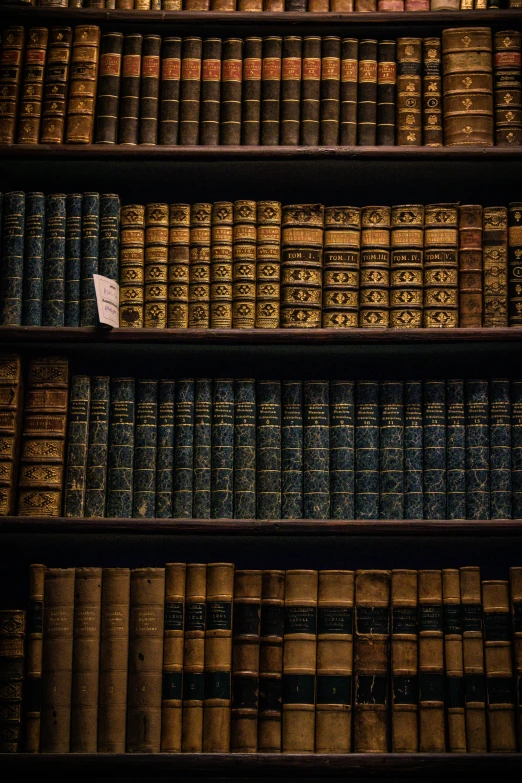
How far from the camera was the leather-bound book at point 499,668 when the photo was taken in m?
1.99

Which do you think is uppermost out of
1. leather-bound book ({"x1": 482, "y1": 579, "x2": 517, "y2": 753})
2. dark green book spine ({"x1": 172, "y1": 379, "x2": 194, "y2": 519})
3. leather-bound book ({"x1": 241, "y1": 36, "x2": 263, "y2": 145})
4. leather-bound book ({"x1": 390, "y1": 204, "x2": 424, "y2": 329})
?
leather-bound book ({"x1": 241, "y1": 36, "x2": 263, "y2": 145})

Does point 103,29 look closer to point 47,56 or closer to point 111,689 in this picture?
point 47,56

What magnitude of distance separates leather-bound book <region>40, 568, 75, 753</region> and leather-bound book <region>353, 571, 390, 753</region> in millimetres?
572

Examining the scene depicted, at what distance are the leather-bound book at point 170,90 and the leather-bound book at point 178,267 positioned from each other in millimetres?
162

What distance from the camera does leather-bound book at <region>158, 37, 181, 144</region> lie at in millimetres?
2211

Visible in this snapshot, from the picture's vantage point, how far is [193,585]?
206 centimetres

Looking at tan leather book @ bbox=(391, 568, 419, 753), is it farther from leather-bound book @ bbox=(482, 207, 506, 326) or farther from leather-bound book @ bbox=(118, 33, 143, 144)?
leather-bound book @ bbox=(118, 33, 143, 144)

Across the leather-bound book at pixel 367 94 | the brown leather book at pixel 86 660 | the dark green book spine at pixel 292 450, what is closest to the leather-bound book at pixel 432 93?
the leather-bound book at pixel 367 94

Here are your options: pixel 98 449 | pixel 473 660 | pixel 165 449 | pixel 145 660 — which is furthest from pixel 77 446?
pixel 473 660

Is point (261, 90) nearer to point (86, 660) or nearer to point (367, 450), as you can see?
point (367, 450)

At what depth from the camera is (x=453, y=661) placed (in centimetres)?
202

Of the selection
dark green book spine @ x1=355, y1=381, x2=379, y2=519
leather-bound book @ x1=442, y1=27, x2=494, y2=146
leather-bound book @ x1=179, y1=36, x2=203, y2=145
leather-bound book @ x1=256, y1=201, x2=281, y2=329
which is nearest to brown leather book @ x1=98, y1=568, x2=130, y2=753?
dark green book spine @ x1=355, y1=381, x2=379, y2=519

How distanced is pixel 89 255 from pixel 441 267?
0.75 meters

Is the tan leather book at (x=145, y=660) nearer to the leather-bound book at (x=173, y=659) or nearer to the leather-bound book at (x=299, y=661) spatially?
the leather-bound book at (x=173, y=659)
